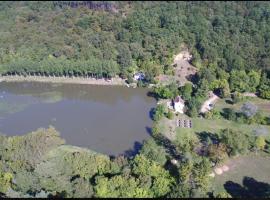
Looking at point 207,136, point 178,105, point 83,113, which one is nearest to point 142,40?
point 83,113

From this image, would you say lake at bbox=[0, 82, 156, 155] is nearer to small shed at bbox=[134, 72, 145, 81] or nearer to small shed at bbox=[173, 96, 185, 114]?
small shed at bbox=[134, 72, 145, 81]

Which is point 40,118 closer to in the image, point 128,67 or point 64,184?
point 128,67

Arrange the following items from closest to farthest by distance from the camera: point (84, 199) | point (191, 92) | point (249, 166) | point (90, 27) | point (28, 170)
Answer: point (84, 199) → point (28, 170) → point (249, 166) → point (191, 92) → point (90, 27)

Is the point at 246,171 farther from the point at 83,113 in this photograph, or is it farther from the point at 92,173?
the point at 83,113

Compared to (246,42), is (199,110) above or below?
below

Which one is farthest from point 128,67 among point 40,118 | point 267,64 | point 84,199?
point 84,199
